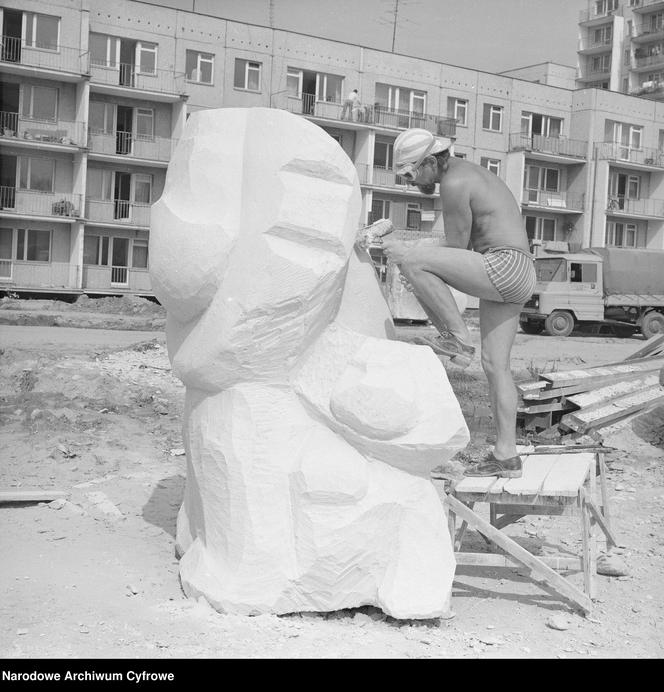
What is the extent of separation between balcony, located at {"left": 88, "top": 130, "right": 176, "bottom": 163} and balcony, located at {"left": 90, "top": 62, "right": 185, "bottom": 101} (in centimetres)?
119

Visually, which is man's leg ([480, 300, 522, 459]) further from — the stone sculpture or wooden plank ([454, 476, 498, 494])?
the stone sculpture

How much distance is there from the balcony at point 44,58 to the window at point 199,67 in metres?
3.25

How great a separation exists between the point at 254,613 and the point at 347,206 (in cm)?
190

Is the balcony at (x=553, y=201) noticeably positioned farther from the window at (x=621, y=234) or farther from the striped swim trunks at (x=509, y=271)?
the striped swim trunks at (x=509, y=271)

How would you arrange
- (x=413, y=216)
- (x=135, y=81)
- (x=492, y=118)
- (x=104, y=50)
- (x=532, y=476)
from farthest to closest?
(x=492, y=118) < (x=413, y=216) < (x=135, y=81) < (x=104, y=50) < (x=532, y=476)

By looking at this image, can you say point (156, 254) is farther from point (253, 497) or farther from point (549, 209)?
point (549, 209)

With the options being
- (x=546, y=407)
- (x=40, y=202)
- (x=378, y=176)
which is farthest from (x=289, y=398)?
(x=378, y=176)

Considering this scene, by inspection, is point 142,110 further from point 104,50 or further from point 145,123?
point 104,50

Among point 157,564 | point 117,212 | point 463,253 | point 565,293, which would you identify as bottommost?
point 157,564

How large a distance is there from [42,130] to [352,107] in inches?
382

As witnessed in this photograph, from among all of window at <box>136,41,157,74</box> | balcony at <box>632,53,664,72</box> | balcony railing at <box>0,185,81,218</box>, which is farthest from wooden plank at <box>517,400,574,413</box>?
balcony at <box>632,53,664,72</box>

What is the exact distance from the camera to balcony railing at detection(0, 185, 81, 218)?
2459 cm

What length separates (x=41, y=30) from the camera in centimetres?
2428
